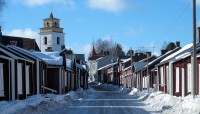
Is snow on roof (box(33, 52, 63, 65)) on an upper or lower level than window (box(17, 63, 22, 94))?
upper

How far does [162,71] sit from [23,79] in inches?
670

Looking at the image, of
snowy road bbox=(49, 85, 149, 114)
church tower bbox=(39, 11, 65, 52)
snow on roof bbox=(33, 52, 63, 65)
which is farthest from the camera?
church tower bbox=(39, 11, 65, 52)

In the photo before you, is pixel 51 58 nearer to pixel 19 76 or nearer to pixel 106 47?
pixel 19 76

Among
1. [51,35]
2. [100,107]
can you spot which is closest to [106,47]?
[51,35]

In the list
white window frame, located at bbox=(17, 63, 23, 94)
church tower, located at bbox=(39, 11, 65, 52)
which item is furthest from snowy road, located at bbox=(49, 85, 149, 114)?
church tower, located at bbox=(39, 11, 65, 52)

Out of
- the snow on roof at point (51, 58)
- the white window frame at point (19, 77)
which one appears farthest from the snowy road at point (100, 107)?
the snow on roof at point (51, 58)

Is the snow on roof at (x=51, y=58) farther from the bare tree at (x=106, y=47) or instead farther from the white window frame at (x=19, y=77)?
the bare tree at (x=106, y=47)

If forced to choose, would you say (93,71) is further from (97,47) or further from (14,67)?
(14,67)

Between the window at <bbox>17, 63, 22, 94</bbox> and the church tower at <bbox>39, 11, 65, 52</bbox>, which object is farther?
the church tower at <bbox>39, 11, 65, 52</bbox>

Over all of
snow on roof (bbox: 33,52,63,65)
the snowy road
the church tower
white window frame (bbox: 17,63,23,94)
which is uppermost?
the church tower

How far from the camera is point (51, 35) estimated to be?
99.7 m

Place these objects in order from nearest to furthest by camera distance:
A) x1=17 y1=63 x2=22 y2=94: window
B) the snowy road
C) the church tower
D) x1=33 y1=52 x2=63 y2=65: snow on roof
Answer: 1. the snowy road
2. x1=17 y1=63 x2=22 y2=94: window
3. x1=33 y1=52 x2=63 y2=65: snow on roof
4. the church tower

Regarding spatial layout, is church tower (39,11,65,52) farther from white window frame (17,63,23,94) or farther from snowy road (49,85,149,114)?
white window frame (17,63,23,94)

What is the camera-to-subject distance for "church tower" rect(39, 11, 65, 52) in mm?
98887
